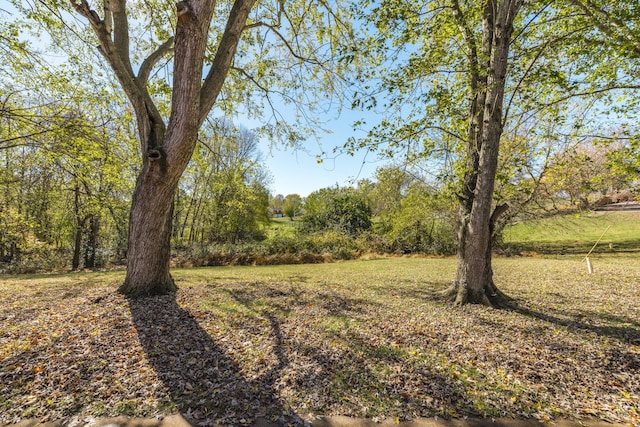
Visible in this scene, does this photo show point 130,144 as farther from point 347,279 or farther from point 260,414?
point 260,414

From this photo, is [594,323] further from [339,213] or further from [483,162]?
[339,213]

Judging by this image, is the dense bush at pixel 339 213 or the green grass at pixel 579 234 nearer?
the green grass at pixel 579 234

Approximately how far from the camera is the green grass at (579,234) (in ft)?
50.0

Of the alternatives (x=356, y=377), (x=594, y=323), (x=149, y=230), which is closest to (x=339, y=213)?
(x=149, y=230)

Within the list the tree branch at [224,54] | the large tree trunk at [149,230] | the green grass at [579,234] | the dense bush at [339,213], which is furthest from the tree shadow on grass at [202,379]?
the green grass at [579,234]

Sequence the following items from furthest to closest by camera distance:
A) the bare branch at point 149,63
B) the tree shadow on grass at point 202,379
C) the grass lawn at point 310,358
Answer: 1. the bare branch at point 149,63
2. the grass lawn at point 310,358
3. the tree shadow on grass at point 202,379

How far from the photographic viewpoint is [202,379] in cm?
261

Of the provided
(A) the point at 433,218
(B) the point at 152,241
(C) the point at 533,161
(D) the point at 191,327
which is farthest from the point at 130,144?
(A) the point at 433,218

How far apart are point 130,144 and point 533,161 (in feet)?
41.4

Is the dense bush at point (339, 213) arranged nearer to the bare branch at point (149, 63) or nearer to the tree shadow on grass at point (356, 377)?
the bare branch at point (149, 63)

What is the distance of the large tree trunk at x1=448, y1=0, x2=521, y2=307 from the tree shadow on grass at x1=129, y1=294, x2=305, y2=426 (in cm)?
372

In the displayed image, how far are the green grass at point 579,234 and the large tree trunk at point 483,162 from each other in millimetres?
11547

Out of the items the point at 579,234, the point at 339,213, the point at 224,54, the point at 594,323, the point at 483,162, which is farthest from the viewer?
the point at 339,213

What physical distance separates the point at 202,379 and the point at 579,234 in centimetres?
2522
